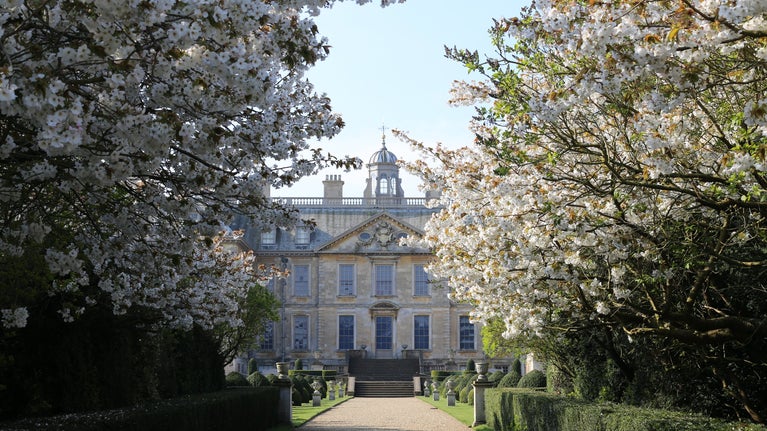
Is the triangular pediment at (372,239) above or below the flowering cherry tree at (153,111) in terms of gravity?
above

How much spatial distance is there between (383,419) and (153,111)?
18283mm

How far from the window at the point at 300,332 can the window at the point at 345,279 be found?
2352 mm

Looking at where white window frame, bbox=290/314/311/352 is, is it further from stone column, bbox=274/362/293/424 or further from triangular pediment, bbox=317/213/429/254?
stone column, bbox=274/362/293/424

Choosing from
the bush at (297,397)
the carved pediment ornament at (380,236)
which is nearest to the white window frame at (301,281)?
the carved pediment ornament at (380,236)

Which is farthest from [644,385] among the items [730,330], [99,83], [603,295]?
[99,83]

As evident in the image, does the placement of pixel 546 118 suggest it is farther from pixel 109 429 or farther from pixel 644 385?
pixel 644 385

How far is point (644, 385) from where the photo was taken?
528 inches

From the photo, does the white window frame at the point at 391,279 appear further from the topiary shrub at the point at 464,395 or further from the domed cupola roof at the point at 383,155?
the topiary shrub at the point at 464,395

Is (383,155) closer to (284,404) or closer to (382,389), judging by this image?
(382,389)

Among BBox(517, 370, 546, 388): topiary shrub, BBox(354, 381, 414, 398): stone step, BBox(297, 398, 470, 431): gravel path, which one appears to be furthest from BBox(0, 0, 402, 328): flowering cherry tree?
BBox(354, 381, 414, 398): stone step

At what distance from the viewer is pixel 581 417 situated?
12383 mm

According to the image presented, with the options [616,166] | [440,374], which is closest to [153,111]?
[616,166]

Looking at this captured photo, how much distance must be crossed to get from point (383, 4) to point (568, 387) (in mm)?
12697

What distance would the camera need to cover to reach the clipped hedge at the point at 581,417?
949cm
